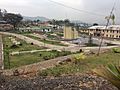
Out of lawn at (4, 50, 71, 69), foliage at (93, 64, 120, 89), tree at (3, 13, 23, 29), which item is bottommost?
lawn at (4, 50, 71, 69)

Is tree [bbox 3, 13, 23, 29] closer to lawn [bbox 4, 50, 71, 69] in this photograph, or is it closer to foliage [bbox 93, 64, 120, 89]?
lawn [bbox 4, 50, 71, 69]

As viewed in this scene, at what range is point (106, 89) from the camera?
9891 millimetres

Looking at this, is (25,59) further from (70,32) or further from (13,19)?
(13,19)

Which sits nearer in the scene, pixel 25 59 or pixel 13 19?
pixel 25 59

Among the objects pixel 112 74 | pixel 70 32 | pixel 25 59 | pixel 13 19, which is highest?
pixel 112 74

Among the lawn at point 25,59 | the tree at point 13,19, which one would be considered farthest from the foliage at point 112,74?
the tree at point 13,19

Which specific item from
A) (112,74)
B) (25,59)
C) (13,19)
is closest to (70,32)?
(25,59)

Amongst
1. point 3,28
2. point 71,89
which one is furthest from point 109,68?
point 3,28

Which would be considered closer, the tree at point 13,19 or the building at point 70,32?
the building at point 70,32

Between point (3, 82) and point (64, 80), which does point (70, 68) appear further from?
point (3, 82)

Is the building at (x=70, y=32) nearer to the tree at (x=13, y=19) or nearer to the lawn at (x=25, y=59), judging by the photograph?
the lawn at (x=25, y=59)

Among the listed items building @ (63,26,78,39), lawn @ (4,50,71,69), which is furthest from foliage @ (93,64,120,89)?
building @ (63,26,78,39)

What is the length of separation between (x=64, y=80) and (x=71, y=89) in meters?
1.58

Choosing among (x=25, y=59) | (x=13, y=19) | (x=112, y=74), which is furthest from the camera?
(x=13, y=19)
